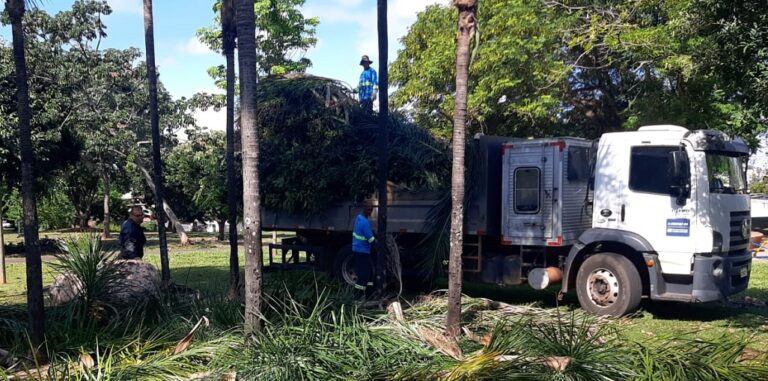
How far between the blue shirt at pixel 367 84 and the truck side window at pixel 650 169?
4.69 meters

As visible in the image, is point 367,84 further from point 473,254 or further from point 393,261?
point 473,254

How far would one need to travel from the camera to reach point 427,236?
11.3m

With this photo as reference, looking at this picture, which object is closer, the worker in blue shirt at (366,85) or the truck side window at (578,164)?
the truck side window at (578,164)

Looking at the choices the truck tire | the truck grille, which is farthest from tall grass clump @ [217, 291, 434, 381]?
the truck grille

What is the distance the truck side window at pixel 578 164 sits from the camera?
10.5 meters

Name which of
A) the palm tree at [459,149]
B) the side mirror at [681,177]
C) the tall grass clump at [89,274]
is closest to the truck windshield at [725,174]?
the side mirror at [681,177]

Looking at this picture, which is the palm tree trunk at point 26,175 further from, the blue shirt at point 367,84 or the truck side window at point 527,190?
the truck side window at point 527,190

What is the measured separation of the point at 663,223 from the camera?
964 cm

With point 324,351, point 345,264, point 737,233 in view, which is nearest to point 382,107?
point 345,264

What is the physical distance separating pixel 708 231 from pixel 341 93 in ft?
20.9

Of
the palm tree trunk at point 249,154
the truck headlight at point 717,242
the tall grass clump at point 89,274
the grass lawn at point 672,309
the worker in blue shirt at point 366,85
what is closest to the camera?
the palm tree trunk at point 249,154

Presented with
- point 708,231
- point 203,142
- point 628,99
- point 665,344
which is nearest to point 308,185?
point 708,231

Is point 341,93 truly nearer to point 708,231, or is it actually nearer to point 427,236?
point 427,236

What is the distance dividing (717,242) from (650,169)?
4.44 feet
